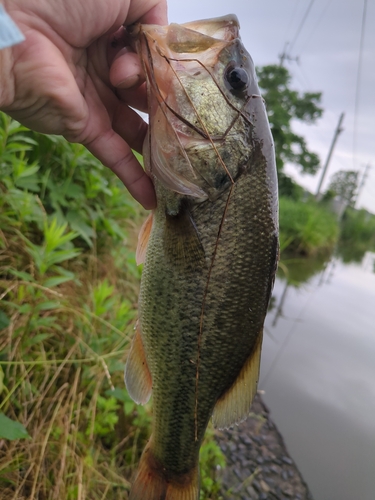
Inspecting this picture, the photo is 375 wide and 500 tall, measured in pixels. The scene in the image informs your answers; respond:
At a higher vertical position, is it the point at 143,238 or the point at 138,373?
the point at 143,238

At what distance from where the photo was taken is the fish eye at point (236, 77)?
141 centimetres

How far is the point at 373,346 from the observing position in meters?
6.13

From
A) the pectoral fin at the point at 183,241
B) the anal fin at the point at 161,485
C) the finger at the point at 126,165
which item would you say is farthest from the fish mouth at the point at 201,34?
the anal fin at the point at 161,485

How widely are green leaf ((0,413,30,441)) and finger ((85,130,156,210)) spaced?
40.8 inches

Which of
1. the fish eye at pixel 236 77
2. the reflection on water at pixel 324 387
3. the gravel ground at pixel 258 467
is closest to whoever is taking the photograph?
the fish eye at pixel 236 77

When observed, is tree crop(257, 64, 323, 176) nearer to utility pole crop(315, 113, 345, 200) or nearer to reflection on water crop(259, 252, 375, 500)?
utility pole crop(315, 113, 345, 200)

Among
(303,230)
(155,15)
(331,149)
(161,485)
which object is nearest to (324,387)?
(161,485)

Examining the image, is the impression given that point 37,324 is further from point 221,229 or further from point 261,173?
point 261,173

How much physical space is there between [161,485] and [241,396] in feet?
1.80

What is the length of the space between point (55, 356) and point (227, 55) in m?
1.97

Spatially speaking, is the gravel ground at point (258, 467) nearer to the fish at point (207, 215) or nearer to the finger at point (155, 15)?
the fish at point (207, 215)

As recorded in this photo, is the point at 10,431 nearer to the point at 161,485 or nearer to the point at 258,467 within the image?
the point at 161,485

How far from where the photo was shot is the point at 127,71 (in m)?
1.32

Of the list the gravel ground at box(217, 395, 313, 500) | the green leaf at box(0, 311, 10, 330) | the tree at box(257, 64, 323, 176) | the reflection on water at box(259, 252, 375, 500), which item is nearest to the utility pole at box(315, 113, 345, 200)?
the tree at box(257, 64, 323, 176)
